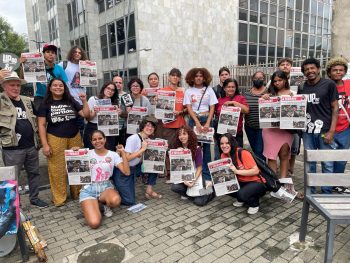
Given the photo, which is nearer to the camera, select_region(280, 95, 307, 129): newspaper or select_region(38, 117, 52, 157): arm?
select_region(280, 95, 307, 129): newspaper

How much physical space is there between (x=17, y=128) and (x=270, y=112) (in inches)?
153

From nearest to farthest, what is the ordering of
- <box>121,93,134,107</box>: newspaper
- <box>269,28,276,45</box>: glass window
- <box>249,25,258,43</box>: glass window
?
1. <box>121,93,134,107</box>: newspaper
2. <box>249,25,258,43</box>: glass window
3. <box>269,28,276,45</box>: glass window

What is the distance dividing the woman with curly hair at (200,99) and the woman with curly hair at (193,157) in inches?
18.4

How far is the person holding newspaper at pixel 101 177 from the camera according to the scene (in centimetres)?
397

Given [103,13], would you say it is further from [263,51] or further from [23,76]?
[23,76]

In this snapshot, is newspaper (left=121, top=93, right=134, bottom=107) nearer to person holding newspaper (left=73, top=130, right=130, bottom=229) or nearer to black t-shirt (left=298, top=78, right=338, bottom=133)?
person holding newspaper (left=73, top=130, right=130, bottom=229)

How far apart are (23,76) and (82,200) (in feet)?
7.55

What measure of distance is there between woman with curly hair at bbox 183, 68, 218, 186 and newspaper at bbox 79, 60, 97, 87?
1.70 metres

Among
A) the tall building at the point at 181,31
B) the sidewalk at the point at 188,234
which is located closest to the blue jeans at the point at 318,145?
the sidewalk at the point at 188,234

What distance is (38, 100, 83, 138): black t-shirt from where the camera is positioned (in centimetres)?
427

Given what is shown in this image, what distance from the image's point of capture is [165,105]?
4.98 meters

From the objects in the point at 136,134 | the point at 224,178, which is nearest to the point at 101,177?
the point at 136,134

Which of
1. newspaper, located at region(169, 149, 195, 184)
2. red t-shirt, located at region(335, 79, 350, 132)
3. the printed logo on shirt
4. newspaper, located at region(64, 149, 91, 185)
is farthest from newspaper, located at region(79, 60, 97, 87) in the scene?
red t-shirt, located at region(335, 79, 350, 132)

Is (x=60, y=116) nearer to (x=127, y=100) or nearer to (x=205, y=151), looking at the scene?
(x=127, y=100)
